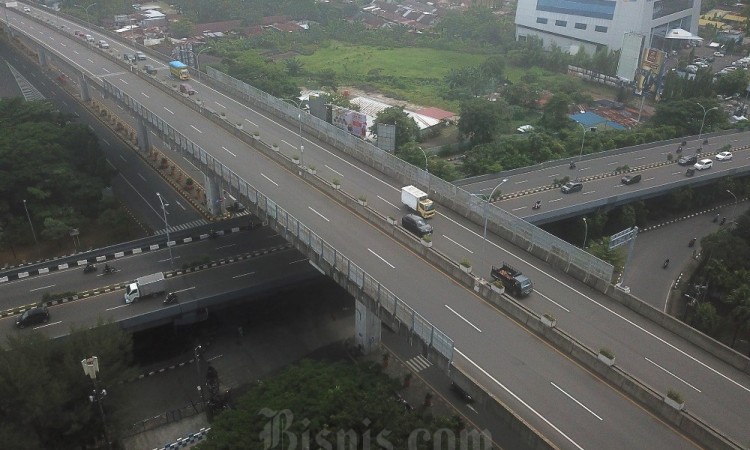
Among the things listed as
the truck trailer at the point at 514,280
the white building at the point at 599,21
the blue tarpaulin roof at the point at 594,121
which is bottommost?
the blue tarpaulin roof at the point at 594,121

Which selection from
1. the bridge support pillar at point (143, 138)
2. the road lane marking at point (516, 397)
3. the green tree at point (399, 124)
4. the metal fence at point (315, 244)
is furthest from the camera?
the green tree at point (399, 124)

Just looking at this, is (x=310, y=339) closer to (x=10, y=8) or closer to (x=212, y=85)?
(x=212, y=85)

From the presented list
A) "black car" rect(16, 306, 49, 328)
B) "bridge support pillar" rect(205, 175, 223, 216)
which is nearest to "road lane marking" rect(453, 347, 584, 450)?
"black car" rect(16, 306, 49, 328)

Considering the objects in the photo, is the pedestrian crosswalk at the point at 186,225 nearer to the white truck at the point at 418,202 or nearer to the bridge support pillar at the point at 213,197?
the bridge support pillar at the point at 213,197

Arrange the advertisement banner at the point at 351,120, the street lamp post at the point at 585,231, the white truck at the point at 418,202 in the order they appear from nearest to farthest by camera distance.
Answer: the white truck at the point at 418,202
the street lamp post at the point at 585,231
the advertisement banner at the point at 351,120

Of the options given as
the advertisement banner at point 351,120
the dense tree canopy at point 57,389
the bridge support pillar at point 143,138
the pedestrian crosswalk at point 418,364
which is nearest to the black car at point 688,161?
the advertisement banner at point 351,120

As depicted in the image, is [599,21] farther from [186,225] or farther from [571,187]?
[186,225]
